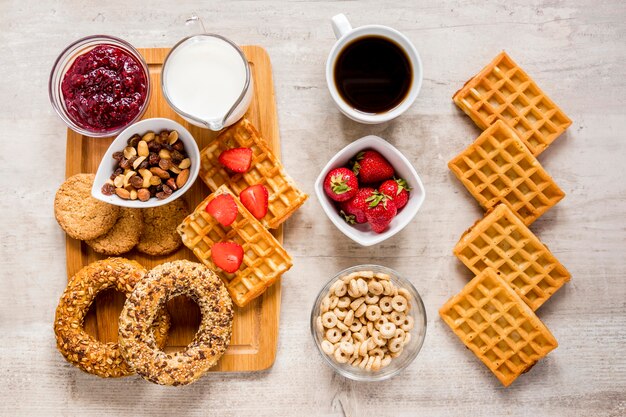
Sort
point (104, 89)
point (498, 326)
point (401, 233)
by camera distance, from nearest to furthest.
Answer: point (104, 89) < point (498, 326) < point (401, 233)

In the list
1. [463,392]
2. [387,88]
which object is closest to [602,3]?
[387,88]

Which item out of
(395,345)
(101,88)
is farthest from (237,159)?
(395,345)

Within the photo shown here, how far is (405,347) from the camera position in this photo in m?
2.12

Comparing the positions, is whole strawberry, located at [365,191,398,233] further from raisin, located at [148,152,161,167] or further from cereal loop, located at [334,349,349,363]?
raisin, located at [148,152,161,167]

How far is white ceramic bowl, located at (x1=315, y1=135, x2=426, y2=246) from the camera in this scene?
6.59 feet

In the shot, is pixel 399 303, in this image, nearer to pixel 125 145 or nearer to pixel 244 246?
pixel 244 246

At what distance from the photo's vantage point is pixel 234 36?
2.23 metres

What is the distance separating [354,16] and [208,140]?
796mm

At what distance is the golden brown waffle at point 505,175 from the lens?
7.02 ft

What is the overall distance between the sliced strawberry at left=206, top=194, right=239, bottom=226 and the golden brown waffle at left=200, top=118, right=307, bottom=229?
0.34 ft

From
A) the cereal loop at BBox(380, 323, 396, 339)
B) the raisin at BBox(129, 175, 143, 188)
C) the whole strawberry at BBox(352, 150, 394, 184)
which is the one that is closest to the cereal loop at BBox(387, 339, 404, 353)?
the cereal loop at BBox(380, 323, 396, 339)

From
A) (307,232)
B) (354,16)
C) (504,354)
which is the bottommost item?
(504,354)

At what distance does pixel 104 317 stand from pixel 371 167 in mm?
1234

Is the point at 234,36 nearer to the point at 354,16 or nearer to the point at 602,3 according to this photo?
the point at 354,16
